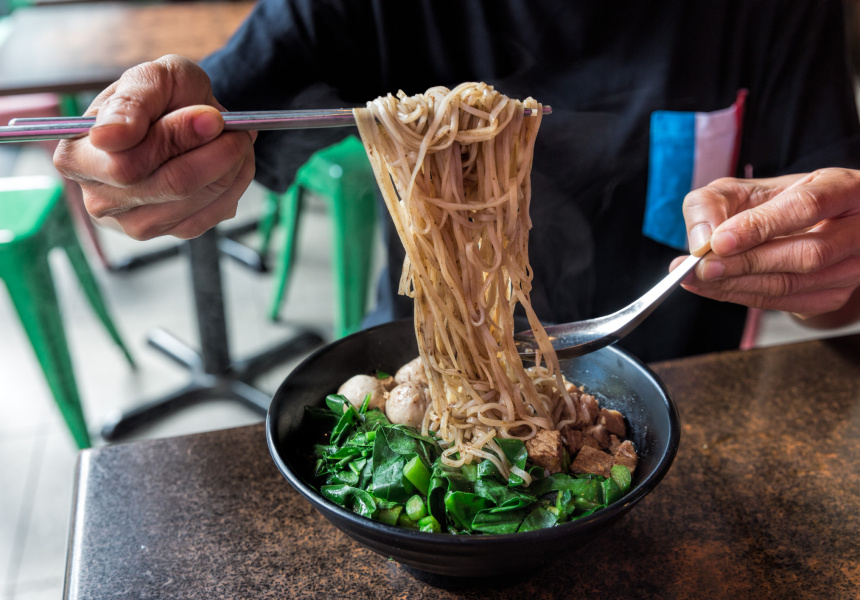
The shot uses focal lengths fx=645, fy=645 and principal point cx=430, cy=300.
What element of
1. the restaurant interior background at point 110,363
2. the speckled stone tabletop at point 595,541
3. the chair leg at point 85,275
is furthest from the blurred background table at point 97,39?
the speckled stone tabletop at point 595,541

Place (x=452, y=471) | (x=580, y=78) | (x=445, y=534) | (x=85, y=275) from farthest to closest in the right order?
(x=85, y=275), (x=580, y=78), (x=452, y=471), (x=445, y=534)

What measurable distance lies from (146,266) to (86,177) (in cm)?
413

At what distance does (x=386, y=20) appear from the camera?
6.02ft

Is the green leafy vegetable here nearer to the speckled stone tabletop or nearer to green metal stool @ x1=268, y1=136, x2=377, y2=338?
the speckled stone tabletop

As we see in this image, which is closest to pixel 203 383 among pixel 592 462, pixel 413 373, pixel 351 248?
pixel 351 248

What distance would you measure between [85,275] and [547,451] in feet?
9.71

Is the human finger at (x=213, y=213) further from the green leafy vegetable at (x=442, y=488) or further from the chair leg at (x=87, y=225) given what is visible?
the chair leg at (x=87, y=225)

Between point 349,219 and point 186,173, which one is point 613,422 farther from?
point 349,219

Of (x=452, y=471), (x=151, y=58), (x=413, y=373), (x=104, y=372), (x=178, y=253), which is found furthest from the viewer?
(x=178, y=253)

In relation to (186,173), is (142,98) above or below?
above

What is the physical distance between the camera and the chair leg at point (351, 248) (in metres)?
3.40

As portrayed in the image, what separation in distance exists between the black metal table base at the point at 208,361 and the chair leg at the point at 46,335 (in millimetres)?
323

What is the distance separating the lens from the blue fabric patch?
1.92 meters

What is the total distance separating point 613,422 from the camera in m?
1.30
